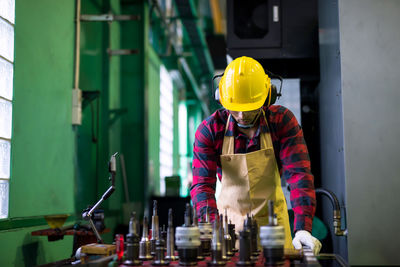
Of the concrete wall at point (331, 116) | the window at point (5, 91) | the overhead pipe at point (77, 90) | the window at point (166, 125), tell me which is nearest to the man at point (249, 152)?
the concrete wall at point (331, 116)

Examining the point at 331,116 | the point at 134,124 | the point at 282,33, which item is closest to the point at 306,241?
the point at 331,116

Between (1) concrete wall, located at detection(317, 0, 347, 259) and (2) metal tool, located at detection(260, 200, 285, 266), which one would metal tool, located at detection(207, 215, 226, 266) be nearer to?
(2) metal tool, located at detection(260, 200, 285, 266)

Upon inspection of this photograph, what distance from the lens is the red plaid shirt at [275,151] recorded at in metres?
2.37

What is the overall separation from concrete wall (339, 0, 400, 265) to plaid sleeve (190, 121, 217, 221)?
2.32 feet

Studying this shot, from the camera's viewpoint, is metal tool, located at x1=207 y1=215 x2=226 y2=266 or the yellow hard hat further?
the yellow hard hat

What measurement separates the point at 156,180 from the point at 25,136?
391 centimetres

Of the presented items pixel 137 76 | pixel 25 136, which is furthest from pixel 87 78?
pixel 25 136

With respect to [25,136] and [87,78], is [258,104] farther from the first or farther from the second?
[87,78]

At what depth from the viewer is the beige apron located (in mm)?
2508

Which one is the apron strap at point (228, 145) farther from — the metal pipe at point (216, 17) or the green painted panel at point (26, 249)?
the metal pipe at point (216, 17)

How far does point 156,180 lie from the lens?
7.37m

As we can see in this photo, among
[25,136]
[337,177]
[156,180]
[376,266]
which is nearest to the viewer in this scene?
[376,266]

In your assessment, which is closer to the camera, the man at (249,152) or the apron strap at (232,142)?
the man at (249,152)

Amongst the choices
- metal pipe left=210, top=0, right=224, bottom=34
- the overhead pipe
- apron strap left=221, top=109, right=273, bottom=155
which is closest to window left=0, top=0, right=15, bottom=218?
the overhead pipe
